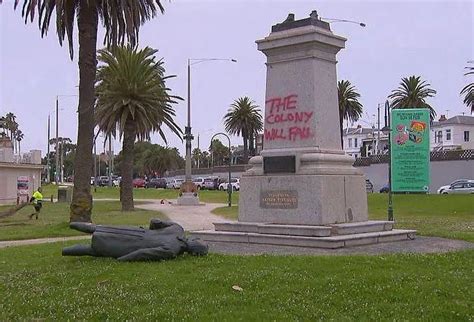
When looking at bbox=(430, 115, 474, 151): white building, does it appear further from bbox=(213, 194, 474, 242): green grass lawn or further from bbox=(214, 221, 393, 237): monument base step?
bbox=(214, 221, 393, 237): monument base step

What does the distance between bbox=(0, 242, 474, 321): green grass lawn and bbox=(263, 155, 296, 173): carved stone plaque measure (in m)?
3.77

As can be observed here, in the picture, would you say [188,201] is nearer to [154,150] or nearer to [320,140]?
[320,140]

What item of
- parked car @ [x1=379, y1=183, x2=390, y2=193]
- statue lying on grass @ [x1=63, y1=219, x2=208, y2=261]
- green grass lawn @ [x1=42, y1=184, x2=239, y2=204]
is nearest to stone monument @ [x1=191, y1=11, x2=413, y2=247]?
statue lying on grass @ [x1=63, y1=219, x2=208, y2=261]

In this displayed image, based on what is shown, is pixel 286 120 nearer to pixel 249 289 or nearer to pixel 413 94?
A: pixel 249 289

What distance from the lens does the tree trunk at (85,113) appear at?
73.7 feet

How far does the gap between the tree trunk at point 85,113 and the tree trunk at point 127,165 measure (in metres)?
15.6

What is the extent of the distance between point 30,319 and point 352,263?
471cm

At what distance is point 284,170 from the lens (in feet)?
47.6

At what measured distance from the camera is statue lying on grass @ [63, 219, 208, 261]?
10844 millimetres

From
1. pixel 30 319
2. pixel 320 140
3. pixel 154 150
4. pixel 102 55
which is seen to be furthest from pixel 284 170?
pixel 154 150

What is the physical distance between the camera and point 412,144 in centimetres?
3850

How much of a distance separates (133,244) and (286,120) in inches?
205

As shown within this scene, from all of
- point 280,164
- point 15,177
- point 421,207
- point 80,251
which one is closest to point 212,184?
point 15,177

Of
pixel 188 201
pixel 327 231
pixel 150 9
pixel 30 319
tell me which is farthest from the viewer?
pixel 188 201
